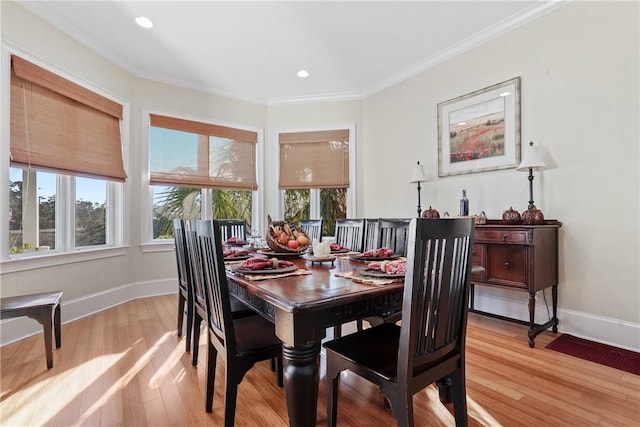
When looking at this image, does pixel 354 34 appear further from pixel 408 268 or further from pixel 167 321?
pixel 167 321

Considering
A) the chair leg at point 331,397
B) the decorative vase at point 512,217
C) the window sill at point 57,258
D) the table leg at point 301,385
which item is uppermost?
the decorative vase at point 512,217

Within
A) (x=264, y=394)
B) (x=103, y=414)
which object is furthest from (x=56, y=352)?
(x=264, y=394)

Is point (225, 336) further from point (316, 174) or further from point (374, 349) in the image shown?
point (316, 174)

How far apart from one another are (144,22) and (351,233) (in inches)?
106

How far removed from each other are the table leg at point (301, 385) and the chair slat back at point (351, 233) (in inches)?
62.9

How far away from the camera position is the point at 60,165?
2.80 meters

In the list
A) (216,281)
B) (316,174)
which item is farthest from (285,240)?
(316,174)

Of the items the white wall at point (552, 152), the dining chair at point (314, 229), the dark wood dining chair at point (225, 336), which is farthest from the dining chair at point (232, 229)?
the dark wood dining chair at point (225, 336)

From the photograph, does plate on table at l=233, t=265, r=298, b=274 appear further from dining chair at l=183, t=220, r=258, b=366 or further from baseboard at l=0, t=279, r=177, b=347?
baseboard at l=0, t=279, r=177, b=347

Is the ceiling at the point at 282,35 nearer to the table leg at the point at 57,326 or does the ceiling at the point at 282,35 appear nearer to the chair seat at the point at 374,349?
the table leg at the point at 57,326

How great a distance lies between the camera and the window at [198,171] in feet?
13.0

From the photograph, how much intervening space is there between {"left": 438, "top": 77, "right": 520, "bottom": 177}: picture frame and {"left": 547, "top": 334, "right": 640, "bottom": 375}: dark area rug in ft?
4.90

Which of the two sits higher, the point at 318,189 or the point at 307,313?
the point at 318,189

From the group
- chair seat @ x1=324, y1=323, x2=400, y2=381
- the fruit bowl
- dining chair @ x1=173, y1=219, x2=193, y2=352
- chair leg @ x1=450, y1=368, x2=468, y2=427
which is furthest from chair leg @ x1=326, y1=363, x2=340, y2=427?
dining chair @ x1=173, y1=219, x2=193, y2=352
